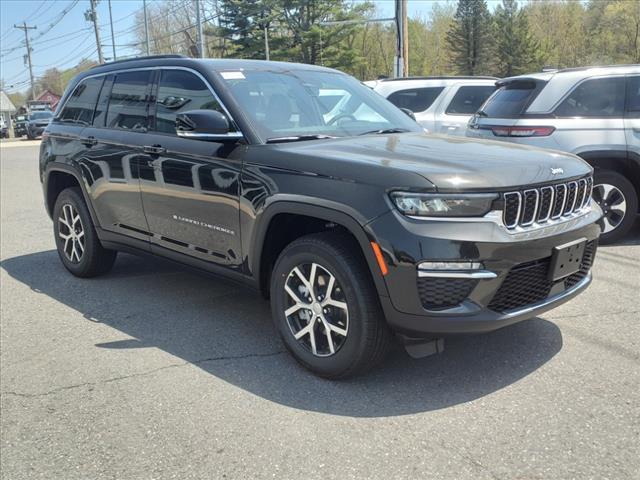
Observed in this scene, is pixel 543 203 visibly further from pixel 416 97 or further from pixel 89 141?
pixel 416 97

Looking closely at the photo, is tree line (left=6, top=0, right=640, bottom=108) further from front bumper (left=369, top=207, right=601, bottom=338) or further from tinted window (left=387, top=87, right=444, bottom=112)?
front bumper (left=369, top=207, right=601, bottom=338)

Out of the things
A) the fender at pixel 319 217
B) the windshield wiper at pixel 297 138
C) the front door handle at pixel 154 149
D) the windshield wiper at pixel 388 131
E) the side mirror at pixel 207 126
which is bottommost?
the fender at pixel 319 217

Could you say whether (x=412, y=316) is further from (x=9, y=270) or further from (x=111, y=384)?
(x=9, y=270)

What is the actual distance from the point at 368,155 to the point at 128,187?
2304 mm

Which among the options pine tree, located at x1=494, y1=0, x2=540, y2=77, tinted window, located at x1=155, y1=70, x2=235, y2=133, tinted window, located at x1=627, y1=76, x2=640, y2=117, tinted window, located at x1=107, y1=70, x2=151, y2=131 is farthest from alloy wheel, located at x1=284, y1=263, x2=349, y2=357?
pine tree, located at x1=494, y1=0, x2=540, y2=77

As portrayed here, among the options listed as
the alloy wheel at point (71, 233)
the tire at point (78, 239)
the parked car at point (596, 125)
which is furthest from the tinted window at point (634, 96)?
the alloy wheel at point (71, 233)

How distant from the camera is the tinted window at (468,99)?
9195 millimetres

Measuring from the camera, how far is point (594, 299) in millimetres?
4750

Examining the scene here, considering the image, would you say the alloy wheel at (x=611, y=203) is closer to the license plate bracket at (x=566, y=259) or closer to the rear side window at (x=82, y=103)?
the license plate bracket at (x=566, y=259)

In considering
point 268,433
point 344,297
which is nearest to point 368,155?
point 344,297

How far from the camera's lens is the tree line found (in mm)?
51250

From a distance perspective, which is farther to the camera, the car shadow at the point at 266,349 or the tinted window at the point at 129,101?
the tinted window at the point at 129,101

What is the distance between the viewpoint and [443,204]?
296 cm

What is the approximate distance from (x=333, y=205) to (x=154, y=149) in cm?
187
